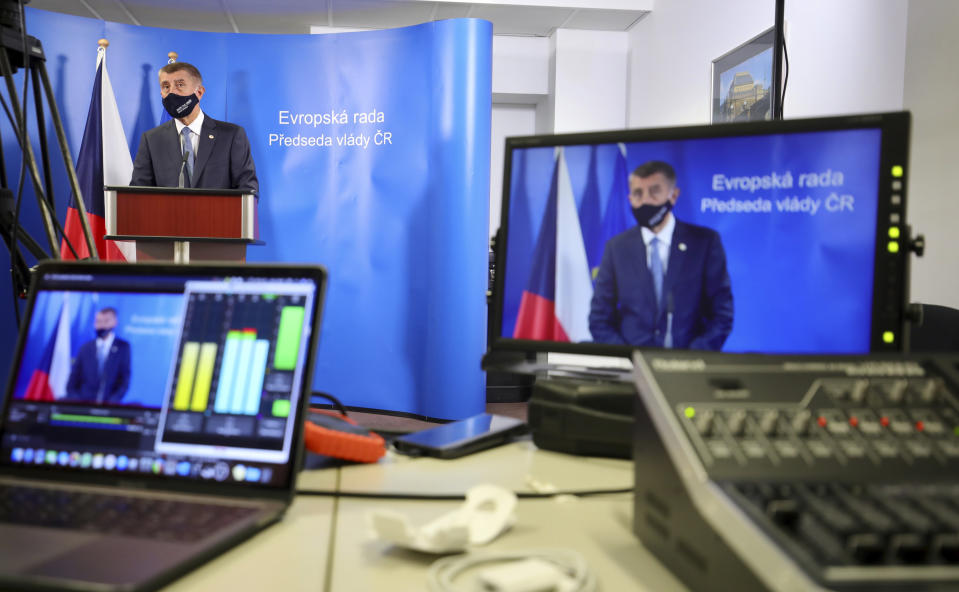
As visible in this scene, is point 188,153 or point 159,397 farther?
point 188,153

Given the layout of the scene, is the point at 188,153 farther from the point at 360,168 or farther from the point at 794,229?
the point at 794,229

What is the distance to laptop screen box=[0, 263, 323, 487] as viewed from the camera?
2.06ft

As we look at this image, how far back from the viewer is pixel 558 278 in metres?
0.94

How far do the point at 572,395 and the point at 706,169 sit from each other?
33cm

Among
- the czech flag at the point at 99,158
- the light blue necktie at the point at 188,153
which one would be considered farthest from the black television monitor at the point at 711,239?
the czech flag at the point at 99,158

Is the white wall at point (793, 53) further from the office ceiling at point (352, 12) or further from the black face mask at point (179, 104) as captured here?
the black face mask at point (179, 104)

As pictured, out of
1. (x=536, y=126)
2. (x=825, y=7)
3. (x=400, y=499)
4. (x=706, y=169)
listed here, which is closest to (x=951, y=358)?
(x=706, y=169)

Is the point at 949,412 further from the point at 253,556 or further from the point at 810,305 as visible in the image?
the point at 253,556

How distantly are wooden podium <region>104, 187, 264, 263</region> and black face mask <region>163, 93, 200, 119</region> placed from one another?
127 centimetres

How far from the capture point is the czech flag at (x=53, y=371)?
2.25 feet

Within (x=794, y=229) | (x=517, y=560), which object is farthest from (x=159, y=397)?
(x=794, y=229)

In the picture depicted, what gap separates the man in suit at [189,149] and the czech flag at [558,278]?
2882mm

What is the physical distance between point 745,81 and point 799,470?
3.73m

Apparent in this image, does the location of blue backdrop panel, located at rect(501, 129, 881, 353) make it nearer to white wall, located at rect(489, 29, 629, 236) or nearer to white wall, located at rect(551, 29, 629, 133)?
white wall, located at rect(489, 29, 629, 236)
